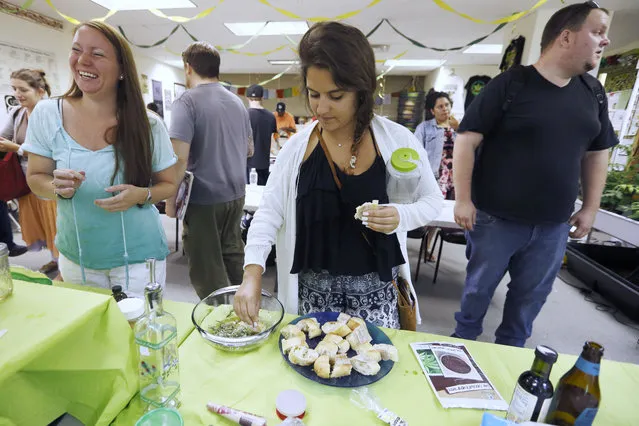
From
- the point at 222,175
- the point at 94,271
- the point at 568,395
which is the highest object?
the point at 222,175

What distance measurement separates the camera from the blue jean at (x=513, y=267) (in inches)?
63.1

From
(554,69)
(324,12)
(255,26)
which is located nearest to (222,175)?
(554,69)

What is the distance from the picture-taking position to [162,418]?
0.64 m

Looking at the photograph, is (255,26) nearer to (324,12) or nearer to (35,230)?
(324,12)

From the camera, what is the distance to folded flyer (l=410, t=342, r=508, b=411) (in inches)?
30.0

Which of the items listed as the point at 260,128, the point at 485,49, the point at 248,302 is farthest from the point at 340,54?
the point at 485,49

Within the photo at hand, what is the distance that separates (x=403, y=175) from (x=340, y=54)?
411mm

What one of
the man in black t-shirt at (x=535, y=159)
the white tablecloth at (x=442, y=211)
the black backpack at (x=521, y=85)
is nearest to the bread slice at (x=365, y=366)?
the man in black t-shirt at (x=535, y=159)

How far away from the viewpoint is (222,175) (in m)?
2.06

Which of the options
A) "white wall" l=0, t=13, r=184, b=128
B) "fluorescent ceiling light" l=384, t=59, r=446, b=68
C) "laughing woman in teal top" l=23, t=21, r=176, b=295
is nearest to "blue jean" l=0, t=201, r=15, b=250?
"white wall" l=0, t=13, r=184, b=128

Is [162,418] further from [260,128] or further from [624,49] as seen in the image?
[624,49]

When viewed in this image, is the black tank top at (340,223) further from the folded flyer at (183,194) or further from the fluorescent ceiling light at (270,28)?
the fluorescent ceiling light at (270,28)

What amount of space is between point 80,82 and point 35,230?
7.60 feet

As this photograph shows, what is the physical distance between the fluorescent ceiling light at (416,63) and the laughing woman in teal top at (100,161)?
7336 millimetres
